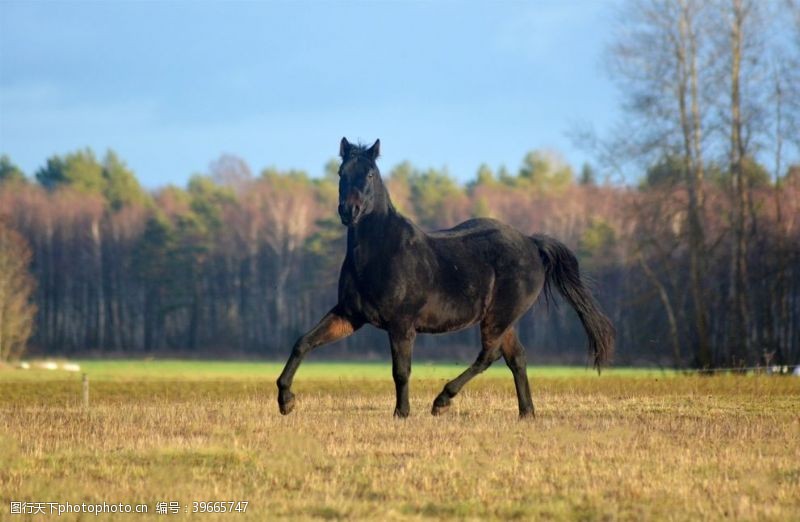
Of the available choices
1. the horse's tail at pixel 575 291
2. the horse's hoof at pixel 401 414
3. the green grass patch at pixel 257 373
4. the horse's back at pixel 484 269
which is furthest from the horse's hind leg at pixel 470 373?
the green grass patch at pixel 257 373

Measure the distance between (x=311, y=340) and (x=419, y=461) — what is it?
396cm

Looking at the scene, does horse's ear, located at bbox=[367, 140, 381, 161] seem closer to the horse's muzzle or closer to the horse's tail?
the horse's muzzle

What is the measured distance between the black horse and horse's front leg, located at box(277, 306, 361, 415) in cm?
1

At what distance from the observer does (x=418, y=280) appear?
1486 cm

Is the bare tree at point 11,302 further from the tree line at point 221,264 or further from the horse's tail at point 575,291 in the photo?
the horse's tail at point 575,291

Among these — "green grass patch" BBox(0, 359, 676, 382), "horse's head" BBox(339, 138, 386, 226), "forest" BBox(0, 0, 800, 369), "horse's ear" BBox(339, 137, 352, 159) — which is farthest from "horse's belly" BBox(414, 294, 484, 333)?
"forest" BBox(0, 0, 800, 369)

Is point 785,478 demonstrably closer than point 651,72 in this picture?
Yes

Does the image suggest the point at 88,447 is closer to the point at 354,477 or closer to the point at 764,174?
the point at 354,477

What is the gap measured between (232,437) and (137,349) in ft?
279

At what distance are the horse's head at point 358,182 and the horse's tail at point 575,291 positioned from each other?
3.30 meters

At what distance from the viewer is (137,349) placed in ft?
313

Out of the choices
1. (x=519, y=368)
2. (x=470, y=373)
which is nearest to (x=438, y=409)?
(x=470, y=373)

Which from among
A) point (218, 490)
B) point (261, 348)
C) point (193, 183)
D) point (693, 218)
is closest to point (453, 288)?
point (218, 490)

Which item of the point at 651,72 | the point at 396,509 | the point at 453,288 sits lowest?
the point at 396,509
